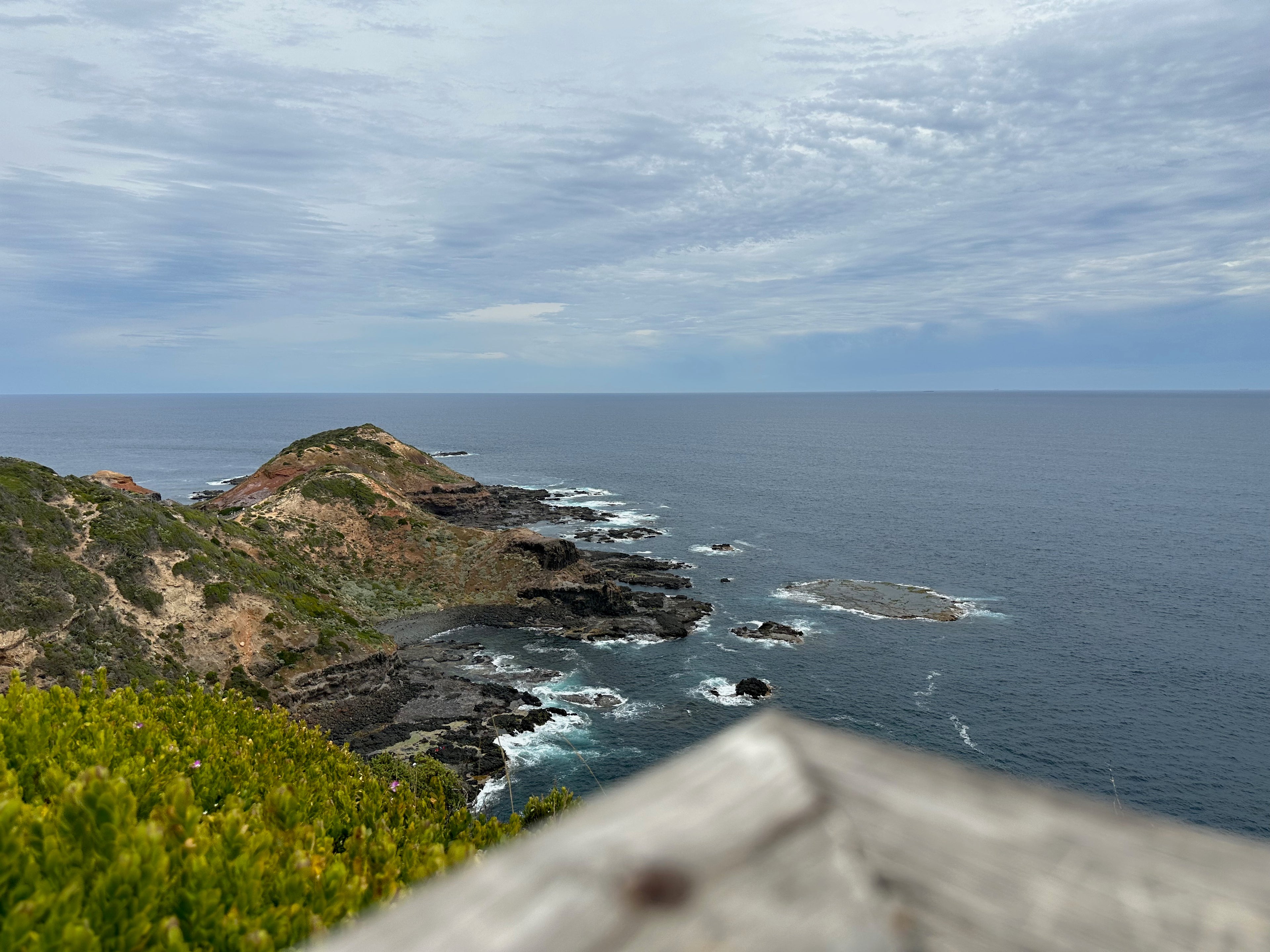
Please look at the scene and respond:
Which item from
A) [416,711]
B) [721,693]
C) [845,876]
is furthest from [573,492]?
[845,876]

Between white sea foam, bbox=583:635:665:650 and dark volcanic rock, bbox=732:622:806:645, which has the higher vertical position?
dark volcanic rock, bbox=732:622:806:645

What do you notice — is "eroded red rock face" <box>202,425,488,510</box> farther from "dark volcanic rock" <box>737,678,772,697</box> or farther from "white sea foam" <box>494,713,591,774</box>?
"dark volcanic rock" <box>737,678,772,697</box>

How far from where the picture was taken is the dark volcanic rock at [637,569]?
256 ft

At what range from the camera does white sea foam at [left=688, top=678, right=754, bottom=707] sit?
52719 millimetres

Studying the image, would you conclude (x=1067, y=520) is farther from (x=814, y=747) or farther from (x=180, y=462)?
(x=180, y=462)

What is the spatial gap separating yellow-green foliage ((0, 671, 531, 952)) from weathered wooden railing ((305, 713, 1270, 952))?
10.4 feet

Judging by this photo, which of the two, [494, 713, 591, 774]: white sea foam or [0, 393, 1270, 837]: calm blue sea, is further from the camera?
[494, 713, 591, 774]: white sea foam

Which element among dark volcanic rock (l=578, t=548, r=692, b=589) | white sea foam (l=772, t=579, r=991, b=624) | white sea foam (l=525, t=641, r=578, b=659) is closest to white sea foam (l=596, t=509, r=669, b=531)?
dark volcanic rock (l=578, t=548, r=692, b=589)

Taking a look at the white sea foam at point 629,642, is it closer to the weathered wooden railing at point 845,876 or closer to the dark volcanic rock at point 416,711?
the dark volcanic rock at point 416,711

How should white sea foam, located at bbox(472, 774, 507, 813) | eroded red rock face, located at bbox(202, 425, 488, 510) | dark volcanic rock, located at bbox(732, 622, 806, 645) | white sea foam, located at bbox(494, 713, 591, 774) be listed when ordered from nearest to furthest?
1. white sea foam, located at bbox(472, 774, 507, 813)
2. white sea foam, located at bbox(494, 713, 591, 774)
3. dark volcanic rock, located at bbox(732, 622, 806, 645)
4. eroded red rock face, located at bbox(202, 425, 488, 510)

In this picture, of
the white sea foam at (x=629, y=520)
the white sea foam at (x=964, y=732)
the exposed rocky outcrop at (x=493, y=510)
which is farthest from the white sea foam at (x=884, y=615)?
the exposed rocky outcrop at (x=493, y=510)

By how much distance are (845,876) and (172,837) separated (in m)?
5.18

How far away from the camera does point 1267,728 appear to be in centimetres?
4934

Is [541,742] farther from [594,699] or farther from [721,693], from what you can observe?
[721,693]
